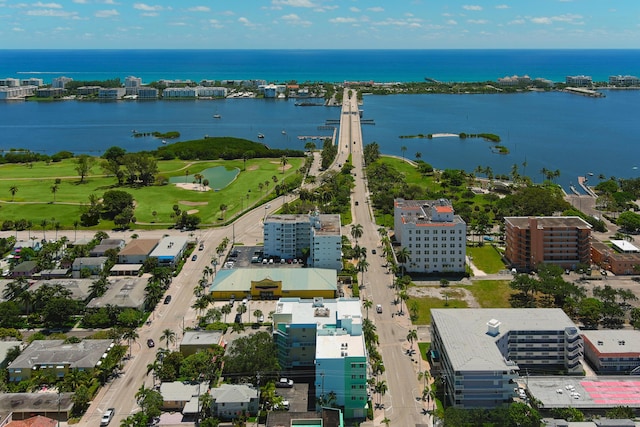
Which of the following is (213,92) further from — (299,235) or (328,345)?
(328,345)

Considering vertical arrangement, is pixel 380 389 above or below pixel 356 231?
below

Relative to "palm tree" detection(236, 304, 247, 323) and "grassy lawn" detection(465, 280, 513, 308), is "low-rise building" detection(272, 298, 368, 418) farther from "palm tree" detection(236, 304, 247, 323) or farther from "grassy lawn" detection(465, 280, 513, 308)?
"grassy lawn" detection(465, 280, 513, 308)

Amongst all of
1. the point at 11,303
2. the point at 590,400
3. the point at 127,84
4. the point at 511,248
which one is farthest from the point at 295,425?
the point at 127,84

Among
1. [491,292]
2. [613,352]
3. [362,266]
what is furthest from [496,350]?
[362,266]

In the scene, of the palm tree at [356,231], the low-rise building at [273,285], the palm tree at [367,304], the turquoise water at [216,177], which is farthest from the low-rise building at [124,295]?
the turquoise water at [216,177]

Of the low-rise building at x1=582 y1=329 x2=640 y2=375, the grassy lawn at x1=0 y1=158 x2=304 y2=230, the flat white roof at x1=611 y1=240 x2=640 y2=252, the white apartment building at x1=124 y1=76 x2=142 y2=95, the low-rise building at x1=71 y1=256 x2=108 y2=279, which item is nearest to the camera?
the low-rise building at x1=582 y1=329 x2=640 y2=375

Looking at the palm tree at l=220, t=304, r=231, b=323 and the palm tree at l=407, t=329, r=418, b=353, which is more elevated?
the palm tree at l=220, t=304, r=231, b=323

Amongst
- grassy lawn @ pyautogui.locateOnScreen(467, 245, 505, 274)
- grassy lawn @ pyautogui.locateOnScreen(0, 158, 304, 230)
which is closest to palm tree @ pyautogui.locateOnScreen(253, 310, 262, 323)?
grassy lawn @ pyautogui.locateOnScreen(467, 245, 505, 274)
